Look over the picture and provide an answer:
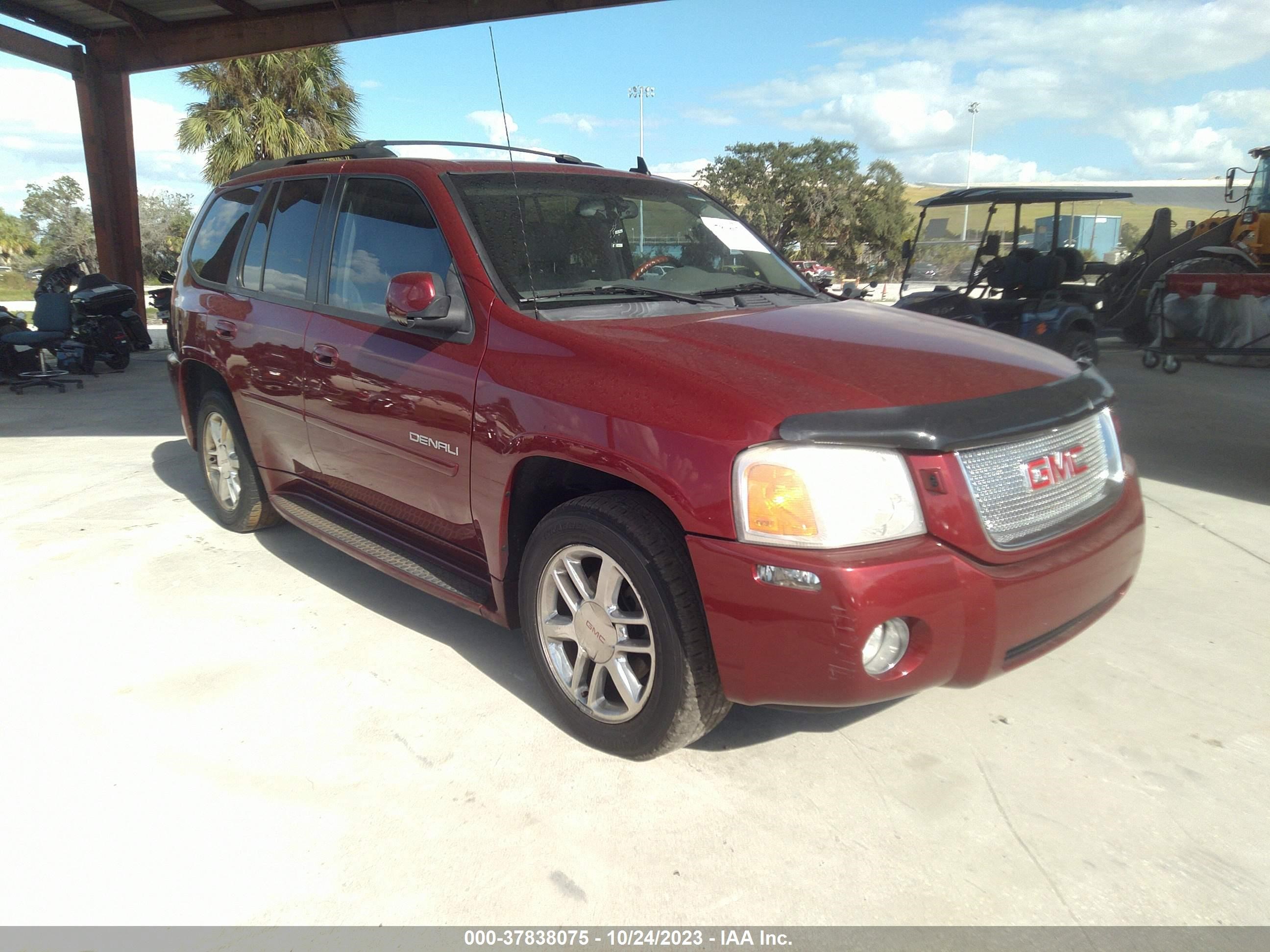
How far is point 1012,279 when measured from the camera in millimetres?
10750

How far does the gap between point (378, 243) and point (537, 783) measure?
2163 millimetres

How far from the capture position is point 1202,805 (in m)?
2.61

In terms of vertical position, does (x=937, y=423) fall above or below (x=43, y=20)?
below

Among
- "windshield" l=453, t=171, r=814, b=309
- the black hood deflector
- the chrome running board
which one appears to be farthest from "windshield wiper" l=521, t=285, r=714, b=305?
the black hood deflector

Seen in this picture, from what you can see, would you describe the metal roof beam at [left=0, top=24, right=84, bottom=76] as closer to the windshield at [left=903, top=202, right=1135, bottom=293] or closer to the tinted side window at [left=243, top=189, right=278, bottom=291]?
the tinted side window at [left=243, top=189, right=278, bottom=291]

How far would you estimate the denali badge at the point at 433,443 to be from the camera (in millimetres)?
3148

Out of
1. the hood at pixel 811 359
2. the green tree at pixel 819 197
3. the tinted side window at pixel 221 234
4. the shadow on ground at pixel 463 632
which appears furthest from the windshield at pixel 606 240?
the green tree at pixel 819 197

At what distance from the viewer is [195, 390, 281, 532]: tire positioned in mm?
4660

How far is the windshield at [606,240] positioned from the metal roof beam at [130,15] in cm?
1063

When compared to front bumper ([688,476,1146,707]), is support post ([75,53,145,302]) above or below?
above

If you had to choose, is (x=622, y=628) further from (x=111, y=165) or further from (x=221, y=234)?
(x=111, y=165)

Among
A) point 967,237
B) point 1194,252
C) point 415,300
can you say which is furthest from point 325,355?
point 1194,252

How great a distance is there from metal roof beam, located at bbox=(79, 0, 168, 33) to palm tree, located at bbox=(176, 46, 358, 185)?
647cm

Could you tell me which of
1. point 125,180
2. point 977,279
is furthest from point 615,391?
point 125,180
